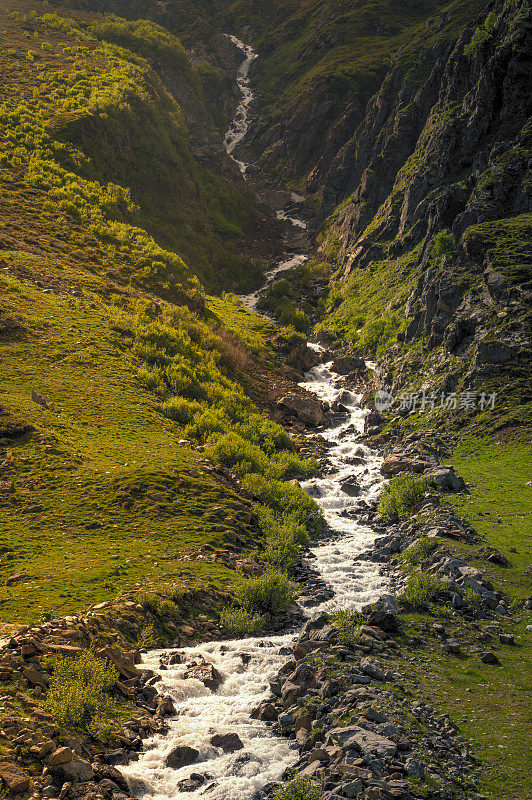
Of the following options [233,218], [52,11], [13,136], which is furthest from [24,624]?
[52,11]

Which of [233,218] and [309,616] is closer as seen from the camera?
[309,616]

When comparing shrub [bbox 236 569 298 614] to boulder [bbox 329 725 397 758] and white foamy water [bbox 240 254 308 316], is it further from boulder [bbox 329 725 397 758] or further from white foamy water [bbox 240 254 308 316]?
white foamy water [bbox 240 254 308 316]

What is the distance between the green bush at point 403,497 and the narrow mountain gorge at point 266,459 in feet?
0.94

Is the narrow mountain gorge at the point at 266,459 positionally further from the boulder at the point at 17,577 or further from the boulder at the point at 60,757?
the boulder at the point at 17,577

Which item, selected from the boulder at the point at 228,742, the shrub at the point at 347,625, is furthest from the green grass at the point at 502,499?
the boulder at the point at 228,742

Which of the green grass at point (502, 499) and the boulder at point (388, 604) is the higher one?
the green grass at point (502, 499)

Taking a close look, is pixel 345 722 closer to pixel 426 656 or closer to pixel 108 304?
pixel 426 656

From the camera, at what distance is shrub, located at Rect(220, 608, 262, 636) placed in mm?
26328

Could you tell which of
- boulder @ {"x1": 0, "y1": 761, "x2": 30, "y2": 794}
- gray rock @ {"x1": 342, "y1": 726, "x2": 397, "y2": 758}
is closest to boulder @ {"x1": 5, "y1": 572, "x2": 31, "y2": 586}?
boulder @ {"x1": 0, "y1": 761, "x2": 30, "y2": 794}

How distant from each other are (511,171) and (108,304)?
3887 cm

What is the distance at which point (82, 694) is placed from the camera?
688 inches

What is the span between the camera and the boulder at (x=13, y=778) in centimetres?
1369

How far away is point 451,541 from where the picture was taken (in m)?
28.6

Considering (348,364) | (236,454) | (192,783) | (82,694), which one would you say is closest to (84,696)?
(82,694)
